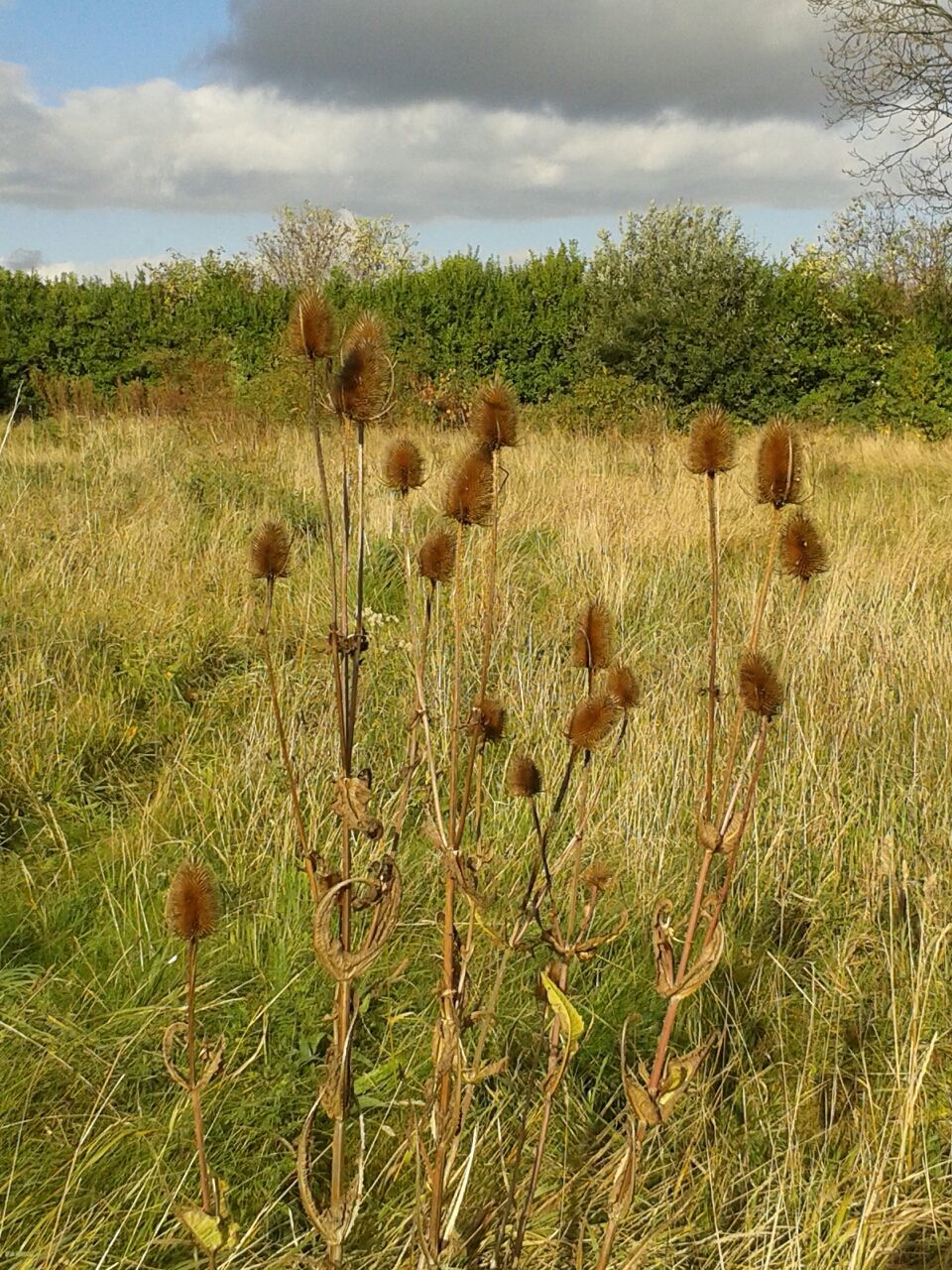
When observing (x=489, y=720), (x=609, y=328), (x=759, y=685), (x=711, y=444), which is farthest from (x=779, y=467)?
(x=609, y=328)

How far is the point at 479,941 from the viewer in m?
2.53

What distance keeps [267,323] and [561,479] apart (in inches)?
415

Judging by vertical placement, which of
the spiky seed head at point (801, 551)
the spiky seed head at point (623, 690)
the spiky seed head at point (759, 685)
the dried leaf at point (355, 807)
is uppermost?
the spiky seed head at point (801, 551)

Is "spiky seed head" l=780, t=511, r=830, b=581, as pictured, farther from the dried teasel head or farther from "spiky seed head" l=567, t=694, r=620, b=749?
the dried teasel head

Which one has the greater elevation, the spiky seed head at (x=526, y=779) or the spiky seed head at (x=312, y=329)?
the spiky seed head at (x=312, y=329)

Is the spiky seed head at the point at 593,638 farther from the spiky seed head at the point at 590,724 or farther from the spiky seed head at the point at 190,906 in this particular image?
the spiky seed head at the point at 190,906

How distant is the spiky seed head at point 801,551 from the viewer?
59.3 inches

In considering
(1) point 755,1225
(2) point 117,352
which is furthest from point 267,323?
(1) point 755,1225

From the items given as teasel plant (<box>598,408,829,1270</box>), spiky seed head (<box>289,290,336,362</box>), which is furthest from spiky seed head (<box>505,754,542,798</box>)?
spiky seed head (<box>289,290,336,362</box>)

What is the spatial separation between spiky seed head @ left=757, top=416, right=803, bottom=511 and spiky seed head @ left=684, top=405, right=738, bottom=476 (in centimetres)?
4

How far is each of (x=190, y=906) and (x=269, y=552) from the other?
1.49ft

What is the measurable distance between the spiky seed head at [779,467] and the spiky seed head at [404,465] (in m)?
0.42

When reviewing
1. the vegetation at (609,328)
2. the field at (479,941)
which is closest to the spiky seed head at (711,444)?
the field at (479,941)

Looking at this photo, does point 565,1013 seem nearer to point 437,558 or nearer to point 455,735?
point 455,735
